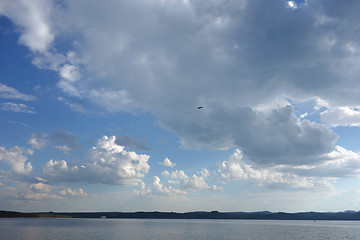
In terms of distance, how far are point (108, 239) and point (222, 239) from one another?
5199cm

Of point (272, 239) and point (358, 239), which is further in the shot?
point (358, 239)

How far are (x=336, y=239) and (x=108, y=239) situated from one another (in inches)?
4441

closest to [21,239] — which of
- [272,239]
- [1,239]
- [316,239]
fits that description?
[1,239]

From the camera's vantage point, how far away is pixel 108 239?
405ft

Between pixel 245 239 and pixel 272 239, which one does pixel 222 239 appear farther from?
pixel 272 239

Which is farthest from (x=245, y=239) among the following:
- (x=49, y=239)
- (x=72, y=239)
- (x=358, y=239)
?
(x=49, y=239)

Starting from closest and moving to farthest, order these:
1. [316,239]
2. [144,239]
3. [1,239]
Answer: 1. [1,239]
2. [144,239]
3. [316,239]

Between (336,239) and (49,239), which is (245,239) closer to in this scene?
(336,239)

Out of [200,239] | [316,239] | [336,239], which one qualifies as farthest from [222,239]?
[336,239]

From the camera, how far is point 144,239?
127500mm

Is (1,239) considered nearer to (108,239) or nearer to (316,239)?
(108,239)

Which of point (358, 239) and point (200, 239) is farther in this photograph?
point (358, 239)

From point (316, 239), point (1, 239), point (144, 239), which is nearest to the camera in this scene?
point (1, 239)

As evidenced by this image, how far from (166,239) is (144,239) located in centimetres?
1012
